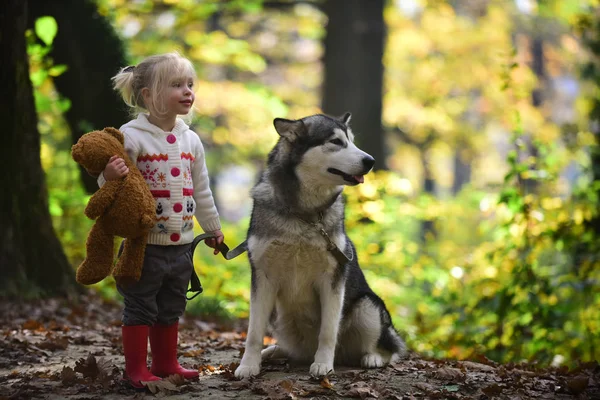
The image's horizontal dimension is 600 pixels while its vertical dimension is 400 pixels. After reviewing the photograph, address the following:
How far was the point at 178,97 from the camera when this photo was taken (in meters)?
3.58

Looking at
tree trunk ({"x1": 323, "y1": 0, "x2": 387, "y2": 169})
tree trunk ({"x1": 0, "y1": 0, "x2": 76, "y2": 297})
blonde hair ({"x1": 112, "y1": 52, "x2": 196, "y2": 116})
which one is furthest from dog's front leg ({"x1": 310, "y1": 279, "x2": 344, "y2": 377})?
tree trunk ({"x1": 323, "y1": 0, "x2": 387, "y2": 169})

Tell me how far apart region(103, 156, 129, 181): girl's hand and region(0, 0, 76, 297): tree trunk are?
3000 millimetres

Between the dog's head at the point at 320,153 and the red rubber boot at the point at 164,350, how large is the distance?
1.24 m

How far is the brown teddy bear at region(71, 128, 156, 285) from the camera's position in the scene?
333 centimetres

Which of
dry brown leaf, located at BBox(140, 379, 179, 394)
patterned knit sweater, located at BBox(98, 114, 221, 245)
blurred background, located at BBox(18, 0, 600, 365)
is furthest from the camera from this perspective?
blurred background, located at BBox(18, 0, 600, 365)

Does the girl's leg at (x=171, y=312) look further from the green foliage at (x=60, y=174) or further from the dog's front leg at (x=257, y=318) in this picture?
the green foliage at (x=60, y=174)

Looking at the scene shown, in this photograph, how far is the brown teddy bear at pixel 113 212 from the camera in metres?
3.33

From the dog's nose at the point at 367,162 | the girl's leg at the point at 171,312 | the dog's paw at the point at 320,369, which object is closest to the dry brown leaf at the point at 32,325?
the girl's leg at the point at 171,312

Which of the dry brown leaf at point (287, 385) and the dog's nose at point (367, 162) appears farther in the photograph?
the dog's nose at point (367, 162)

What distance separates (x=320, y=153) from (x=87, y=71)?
207 inches

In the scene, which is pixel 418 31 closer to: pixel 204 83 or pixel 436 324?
pixel 204 83

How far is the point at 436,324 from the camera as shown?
7.73 meters

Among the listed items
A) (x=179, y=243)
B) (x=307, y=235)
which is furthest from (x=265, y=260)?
(x=179, y=243)

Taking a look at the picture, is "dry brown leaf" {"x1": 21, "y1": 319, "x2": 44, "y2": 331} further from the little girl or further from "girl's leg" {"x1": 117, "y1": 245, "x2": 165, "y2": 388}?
"girl's leg" {"x1": 117, "y1": 245, "x2": 165, "y2": 388}
